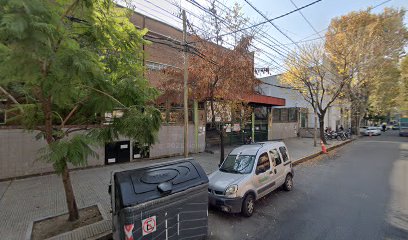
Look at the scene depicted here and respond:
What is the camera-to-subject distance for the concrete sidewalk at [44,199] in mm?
4367

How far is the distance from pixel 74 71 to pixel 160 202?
2.30m

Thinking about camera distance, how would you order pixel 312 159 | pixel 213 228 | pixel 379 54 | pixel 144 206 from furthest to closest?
pixel 379 54 < pixel 312 159 < pixel 213 228 < pixel 144 206

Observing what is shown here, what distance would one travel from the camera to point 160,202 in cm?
347

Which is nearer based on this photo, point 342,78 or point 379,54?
point 342,78

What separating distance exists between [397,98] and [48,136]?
3432 cm

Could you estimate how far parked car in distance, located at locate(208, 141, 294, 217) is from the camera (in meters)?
5.14

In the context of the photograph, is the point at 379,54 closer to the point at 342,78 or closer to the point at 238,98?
the point at 342,78

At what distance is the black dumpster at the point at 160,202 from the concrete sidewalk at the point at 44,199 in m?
1.63

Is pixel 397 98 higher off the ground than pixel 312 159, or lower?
higher

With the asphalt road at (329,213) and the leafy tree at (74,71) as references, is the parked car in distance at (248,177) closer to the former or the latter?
the asphalt road at (329,213)

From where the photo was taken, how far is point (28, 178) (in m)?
7.79

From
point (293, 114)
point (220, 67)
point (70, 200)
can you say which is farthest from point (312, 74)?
point (70, 200)

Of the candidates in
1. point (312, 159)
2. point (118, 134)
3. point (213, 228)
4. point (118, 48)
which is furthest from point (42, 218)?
point (312, 159)

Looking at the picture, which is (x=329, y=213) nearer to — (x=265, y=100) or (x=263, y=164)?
(x=263, y=164)
